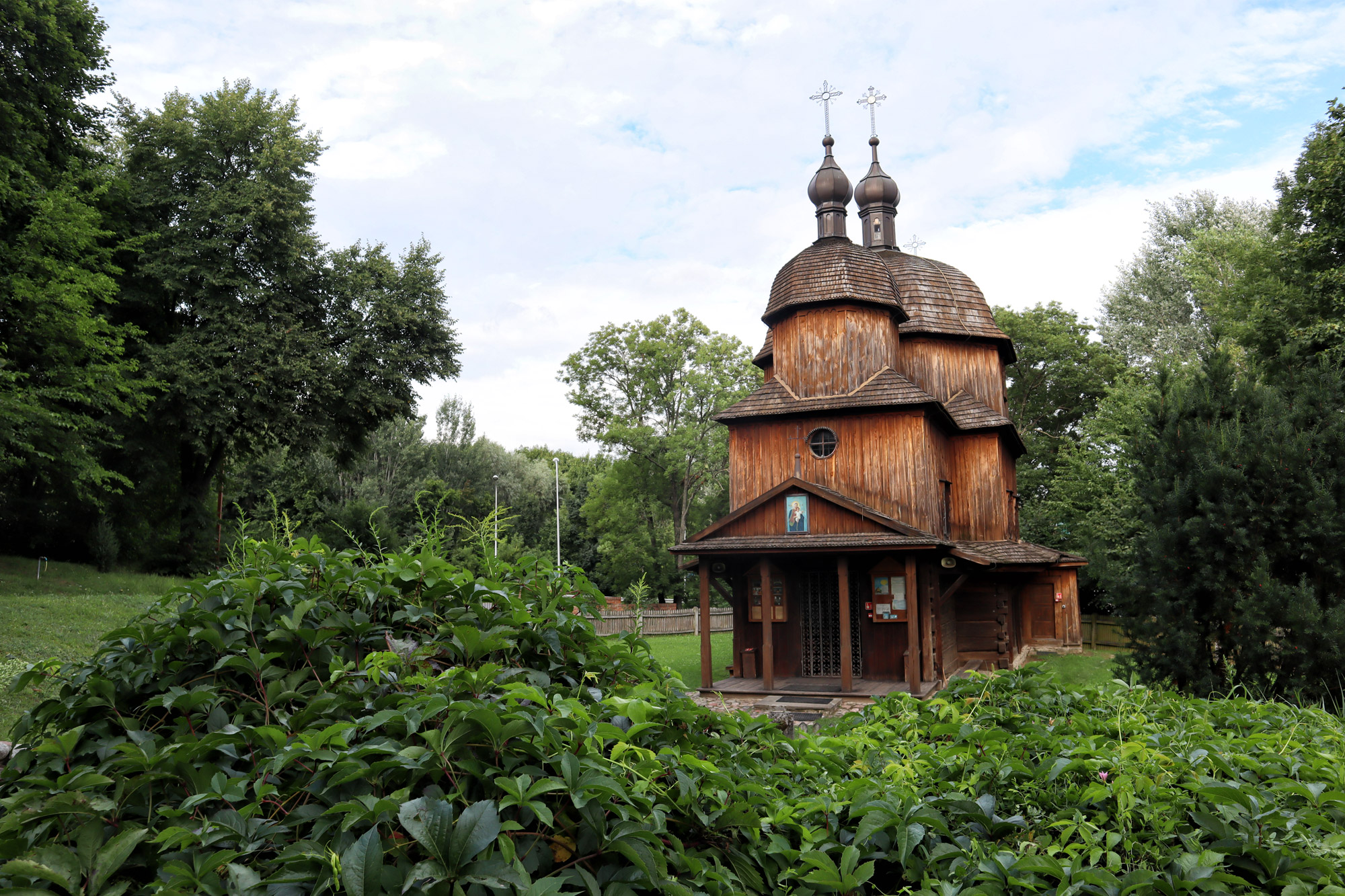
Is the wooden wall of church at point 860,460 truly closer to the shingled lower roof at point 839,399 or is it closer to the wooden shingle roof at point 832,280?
the shingled lower roof at point 839,399

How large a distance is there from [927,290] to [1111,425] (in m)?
10.6

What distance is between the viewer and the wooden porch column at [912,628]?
16.5 m

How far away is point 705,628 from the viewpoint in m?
18.0

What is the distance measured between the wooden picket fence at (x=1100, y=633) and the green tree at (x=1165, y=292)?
1198cm

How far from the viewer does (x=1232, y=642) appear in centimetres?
770

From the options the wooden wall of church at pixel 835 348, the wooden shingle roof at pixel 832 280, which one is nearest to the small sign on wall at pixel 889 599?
the wooden wall of church at pixel 835 348

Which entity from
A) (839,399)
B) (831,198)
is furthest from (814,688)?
(831,198)

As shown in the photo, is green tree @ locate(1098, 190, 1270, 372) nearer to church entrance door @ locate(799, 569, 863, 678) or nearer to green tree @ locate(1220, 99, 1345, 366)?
green tree @ locate(1220, 99, 1345, 366)

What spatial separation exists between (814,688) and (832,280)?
9.76m

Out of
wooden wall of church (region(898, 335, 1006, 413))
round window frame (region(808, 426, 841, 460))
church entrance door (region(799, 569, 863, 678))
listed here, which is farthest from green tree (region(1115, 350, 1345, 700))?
wooden wall of church (region(898, 335, 1006, 413))

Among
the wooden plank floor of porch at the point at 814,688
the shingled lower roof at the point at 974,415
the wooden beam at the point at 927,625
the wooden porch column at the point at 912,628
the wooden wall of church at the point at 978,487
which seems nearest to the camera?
the wooden plank floor of porch at the point at 814,688

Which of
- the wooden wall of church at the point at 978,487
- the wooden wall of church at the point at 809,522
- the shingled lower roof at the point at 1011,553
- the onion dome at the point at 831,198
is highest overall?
the onion dome at the point at 831,198

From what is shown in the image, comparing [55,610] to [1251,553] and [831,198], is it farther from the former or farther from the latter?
[831,198]

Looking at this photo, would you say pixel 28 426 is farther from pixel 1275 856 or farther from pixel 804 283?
pixel 1275 856
